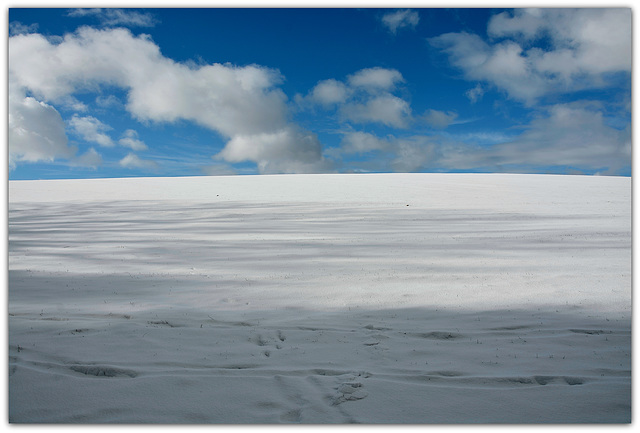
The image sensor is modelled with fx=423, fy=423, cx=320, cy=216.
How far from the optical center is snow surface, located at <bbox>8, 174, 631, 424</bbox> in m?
2.42

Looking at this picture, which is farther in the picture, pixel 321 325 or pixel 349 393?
pixel 321 325

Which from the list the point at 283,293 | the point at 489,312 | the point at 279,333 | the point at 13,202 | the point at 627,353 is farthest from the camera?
the point at 13,202

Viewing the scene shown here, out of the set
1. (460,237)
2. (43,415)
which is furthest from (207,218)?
(43,415)

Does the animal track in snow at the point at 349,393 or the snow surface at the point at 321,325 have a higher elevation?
the snow surface at the point at 321,325

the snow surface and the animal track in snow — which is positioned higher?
the snow surface

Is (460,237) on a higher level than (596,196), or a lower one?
lower

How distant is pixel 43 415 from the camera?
2307mm

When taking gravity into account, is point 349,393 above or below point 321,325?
below

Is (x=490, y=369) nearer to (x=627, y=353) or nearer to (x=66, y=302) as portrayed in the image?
(x=627, y=353)

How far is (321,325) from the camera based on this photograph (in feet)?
12.3

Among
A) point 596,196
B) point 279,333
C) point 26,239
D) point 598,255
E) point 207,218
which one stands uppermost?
point 596,196

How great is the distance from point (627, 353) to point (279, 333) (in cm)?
266

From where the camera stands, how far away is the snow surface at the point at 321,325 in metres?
2.42

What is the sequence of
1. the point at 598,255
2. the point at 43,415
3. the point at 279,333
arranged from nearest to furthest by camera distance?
the point at 43,415, the point at 279,333, the point at 598,255
